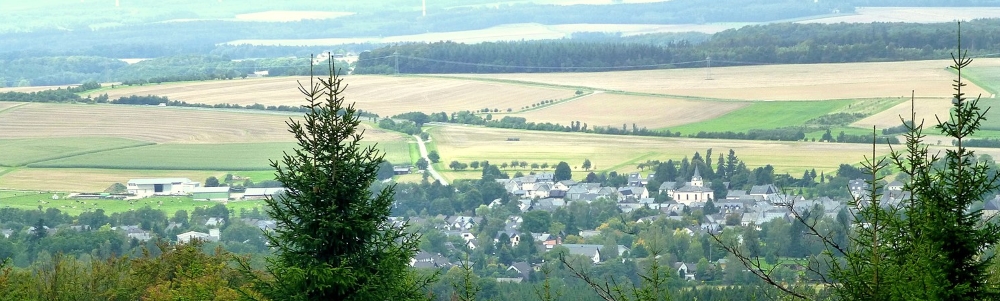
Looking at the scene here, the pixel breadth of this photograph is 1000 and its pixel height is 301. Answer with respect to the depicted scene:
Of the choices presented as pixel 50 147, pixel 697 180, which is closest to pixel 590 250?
pixel 697 180

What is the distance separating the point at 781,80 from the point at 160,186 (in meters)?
47.5

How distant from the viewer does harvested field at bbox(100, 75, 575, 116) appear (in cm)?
10088

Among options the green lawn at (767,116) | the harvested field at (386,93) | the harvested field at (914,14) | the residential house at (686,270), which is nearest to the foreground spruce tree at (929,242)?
the residential house at (686,270)

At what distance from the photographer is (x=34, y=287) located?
23.6m

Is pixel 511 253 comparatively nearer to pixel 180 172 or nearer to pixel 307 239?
pixel 180 172

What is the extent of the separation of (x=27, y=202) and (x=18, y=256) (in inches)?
481

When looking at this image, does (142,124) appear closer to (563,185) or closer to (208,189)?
(208,189)

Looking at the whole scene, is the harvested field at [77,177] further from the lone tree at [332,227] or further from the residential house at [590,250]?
the lone tree at [332,227]

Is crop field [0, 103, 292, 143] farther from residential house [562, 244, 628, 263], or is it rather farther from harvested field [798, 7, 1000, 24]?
harvested field [798, 7, 1000, 24]

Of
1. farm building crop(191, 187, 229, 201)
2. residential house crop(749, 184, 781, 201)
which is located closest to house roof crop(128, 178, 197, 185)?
farm building crop(191, 187, 229, 201)

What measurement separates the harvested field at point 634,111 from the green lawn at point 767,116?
0.95m

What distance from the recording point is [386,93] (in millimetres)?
105750

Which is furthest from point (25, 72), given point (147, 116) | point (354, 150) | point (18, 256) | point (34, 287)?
point (354, 150)

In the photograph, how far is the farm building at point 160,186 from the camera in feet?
250
